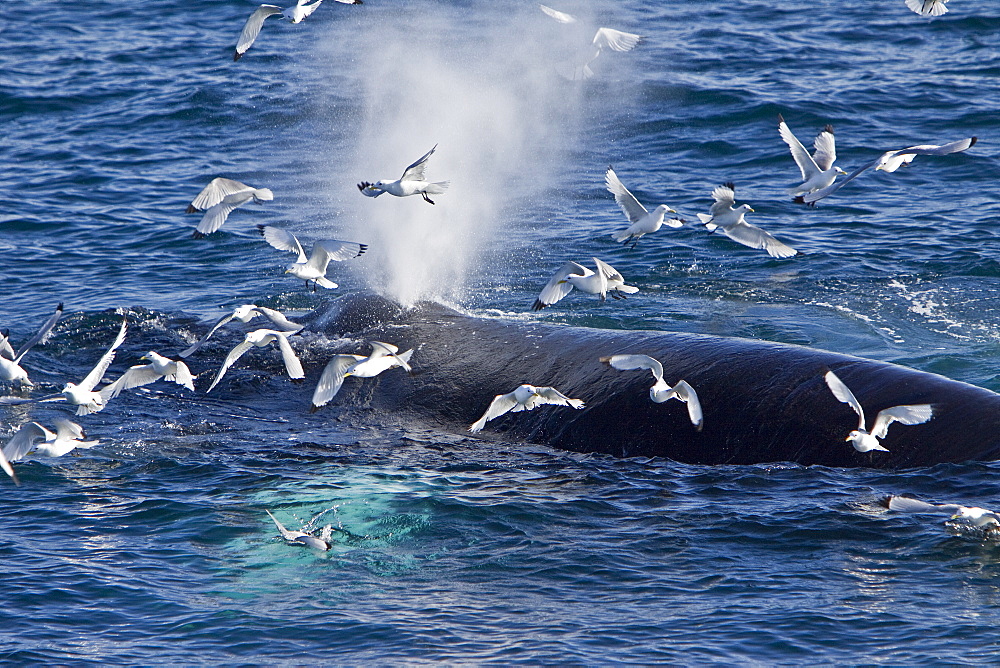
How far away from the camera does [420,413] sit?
37.8 ft

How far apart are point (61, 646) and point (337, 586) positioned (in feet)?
6.11

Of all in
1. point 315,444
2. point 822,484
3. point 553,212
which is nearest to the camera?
point 822,484

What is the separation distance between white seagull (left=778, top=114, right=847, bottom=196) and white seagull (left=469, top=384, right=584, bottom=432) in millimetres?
4571

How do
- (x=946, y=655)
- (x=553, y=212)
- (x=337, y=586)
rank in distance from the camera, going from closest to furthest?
1. (x=946, y=655)
2. (x=337, y=586)
3. (x=553, y=212)

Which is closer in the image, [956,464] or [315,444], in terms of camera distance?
[956,464]

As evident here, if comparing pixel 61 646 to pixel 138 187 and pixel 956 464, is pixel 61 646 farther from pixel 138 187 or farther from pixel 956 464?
pixel 138 187

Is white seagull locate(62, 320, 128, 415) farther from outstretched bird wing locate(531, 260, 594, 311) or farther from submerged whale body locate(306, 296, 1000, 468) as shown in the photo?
outstretched bird wing locate(531, 260, 594, 311)

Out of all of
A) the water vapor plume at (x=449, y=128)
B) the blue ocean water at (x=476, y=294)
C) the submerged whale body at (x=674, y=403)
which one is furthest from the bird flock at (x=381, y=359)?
the water vapor plume at (x=449, y=128)

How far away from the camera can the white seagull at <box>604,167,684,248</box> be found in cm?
1388

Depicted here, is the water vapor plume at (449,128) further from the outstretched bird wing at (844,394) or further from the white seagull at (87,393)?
the outstretched bird wing at (844,394)

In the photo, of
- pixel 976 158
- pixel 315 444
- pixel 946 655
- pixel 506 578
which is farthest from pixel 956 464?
pixel 976 158

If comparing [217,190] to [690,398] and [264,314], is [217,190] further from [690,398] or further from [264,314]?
[690,398]

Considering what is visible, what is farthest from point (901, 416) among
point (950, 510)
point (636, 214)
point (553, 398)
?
point (636, 214)

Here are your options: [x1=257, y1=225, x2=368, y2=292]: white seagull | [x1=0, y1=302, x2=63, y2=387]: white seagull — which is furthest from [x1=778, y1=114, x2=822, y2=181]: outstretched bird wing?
[x1=0, y1=302, x2=63, y2=387]: white seagull
